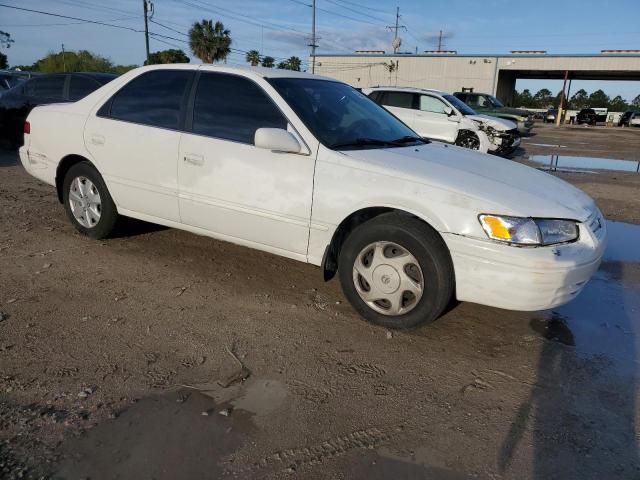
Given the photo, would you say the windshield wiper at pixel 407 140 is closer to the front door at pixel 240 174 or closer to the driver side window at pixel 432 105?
the front door at pixel 240 174

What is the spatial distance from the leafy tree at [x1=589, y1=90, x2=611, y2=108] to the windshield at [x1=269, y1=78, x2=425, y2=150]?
85.8 meters

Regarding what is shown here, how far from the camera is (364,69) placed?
177ft

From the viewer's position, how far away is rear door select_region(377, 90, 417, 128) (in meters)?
13.4

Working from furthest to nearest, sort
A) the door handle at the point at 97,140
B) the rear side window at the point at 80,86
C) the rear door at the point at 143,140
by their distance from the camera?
the rear side window at the point at 80,86, the door handle at the point at 97,140, the rear door at the point at 143,140

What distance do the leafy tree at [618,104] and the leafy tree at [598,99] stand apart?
0.86 metres

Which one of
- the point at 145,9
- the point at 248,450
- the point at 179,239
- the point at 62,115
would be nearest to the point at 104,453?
the point at 248,450

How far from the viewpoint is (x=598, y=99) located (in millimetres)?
86312

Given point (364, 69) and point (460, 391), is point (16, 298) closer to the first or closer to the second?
point (460, 391)

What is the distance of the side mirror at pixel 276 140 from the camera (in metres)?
3.59

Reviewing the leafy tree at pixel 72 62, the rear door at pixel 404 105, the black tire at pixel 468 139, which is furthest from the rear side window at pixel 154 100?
the leafy tree at pixel 72 62

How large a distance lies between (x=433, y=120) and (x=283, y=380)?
1156cm

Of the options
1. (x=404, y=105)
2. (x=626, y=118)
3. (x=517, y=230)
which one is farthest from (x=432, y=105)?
(x=626, y=118)

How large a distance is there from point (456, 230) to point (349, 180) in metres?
0.80

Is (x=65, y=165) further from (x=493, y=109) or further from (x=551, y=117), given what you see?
(x=551, y=117)
